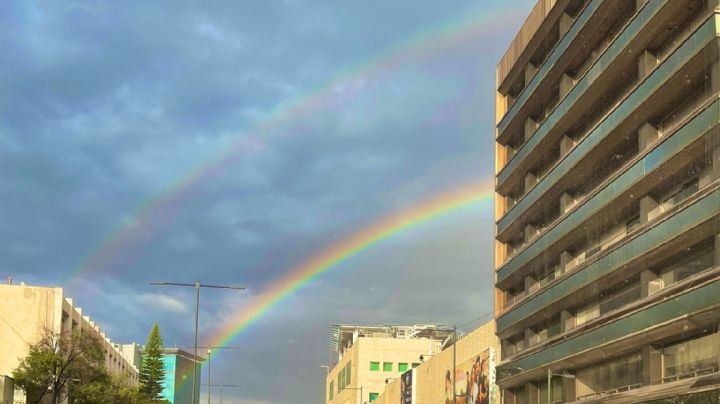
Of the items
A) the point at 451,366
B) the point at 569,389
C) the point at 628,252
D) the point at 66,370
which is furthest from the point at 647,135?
the point at 451,366

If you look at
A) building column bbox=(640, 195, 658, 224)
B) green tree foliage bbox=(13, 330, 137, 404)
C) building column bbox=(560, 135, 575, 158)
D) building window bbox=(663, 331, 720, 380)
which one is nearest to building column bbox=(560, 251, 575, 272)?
building column bbox=(560, 135, 575, 158)

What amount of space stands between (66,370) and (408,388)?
48.7 meters

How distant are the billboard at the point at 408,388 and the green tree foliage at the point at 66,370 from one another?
1708 inches

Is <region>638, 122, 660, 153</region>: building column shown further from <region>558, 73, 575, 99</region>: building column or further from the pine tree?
the pine tree

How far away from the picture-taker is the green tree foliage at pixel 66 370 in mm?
55500

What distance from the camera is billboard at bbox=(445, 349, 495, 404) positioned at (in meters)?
65.8

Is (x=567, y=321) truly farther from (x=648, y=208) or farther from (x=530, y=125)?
(x=530, y=125)

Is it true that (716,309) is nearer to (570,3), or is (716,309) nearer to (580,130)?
(580,130)

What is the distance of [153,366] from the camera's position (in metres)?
126

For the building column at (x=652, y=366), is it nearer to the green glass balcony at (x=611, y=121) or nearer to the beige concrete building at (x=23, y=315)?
the green glass balcony at (x=611, y=121)

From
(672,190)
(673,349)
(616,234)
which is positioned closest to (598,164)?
(616,234)

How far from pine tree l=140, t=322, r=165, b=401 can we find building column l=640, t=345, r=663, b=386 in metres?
92.0

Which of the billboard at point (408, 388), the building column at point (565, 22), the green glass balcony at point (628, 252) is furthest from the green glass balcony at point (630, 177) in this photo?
the billboard at point (408, 388)

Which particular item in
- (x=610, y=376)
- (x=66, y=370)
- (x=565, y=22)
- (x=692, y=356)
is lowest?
(x=66, y=370)
